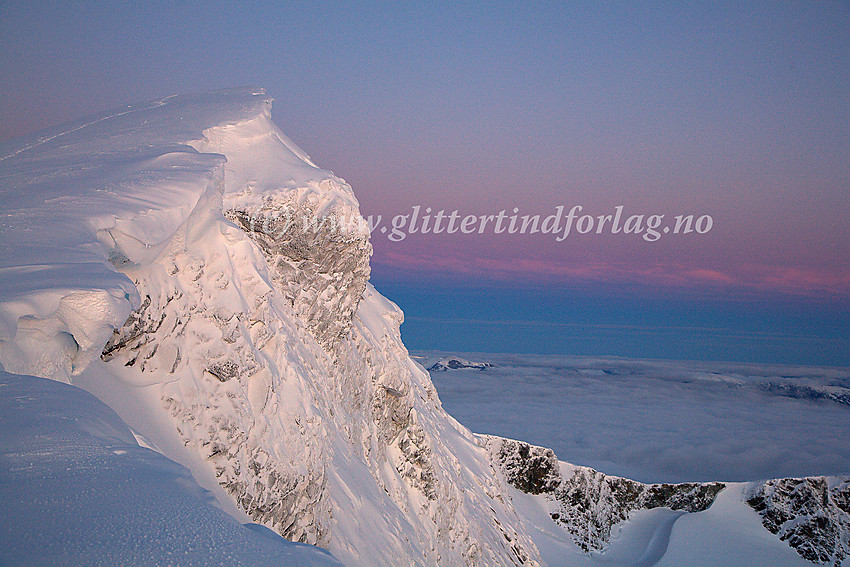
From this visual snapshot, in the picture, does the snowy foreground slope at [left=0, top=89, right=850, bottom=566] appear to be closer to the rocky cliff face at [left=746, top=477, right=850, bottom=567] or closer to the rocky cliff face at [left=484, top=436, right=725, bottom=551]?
the rocky cliff face at [left=484, top=436, right=725, bottom=551]

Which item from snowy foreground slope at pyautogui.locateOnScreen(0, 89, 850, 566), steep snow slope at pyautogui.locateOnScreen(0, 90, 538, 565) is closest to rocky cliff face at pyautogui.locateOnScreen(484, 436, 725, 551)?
snowy foreground slope at pyautogui.locateOnScreen(0, 89, 850, 566)

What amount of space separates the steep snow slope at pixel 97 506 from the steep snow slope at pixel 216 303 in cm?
136

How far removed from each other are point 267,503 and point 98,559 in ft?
20.0

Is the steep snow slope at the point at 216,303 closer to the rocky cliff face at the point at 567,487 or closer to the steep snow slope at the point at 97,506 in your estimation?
the steep snow slope at the point at 97,506

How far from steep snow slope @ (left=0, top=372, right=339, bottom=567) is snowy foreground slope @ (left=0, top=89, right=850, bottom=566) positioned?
11mm

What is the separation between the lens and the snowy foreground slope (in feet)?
7.94

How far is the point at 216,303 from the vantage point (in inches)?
294

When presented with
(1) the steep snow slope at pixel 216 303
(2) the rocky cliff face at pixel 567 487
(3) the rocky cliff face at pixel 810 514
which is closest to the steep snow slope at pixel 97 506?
(1) the steep snow slope at pixel 216 303

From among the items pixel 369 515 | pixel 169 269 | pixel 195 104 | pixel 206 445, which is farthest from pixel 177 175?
pixel 369 515

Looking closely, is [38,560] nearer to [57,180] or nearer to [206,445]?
[206,445]

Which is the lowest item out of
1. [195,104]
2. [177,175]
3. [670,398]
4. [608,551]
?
[608,551]

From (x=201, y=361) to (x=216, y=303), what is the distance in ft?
3.16

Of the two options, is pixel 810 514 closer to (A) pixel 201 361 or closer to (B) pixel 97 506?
(A) pixel 201 361

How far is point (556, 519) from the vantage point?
40125 millimetres
